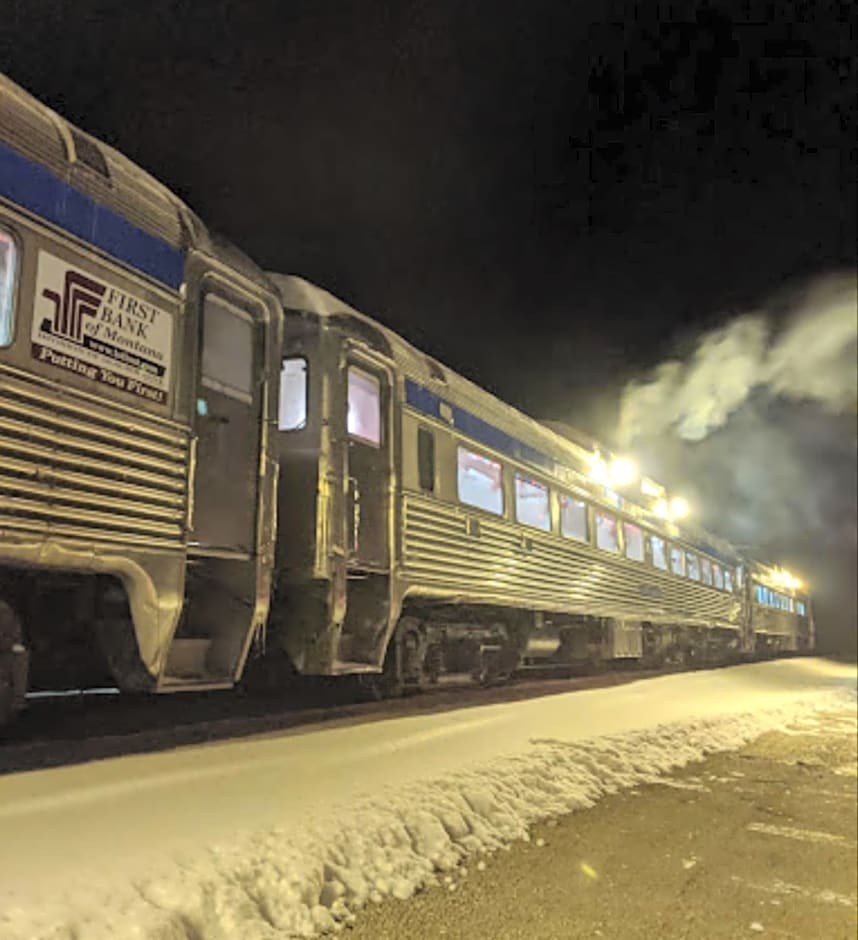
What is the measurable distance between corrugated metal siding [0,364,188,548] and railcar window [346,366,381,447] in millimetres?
2065

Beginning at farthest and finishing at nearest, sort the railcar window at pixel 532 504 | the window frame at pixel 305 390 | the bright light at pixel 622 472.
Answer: the bright light at pixel 622 472, the railcar window at pixel 532 504, the window frame at pixel 305 390

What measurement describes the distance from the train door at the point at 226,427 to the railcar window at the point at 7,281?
1.39m

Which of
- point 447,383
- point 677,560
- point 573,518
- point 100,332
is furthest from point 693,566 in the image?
point 100,332

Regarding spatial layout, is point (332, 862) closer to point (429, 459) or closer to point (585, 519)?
A: point (429, 459)

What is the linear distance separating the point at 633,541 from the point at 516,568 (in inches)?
217

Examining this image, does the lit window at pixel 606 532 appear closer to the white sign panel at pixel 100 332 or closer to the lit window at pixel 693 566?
the lit window at pixel 693 566

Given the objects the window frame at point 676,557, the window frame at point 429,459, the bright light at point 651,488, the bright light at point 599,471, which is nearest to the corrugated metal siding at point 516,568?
the window frame at point 429,459

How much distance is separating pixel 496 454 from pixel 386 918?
22.3ft

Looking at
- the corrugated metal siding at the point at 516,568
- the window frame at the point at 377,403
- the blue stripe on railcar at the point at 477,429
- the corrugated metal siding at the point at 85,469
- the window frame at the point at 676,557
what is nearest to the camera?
the corrugated metal siding at the point at 85,469

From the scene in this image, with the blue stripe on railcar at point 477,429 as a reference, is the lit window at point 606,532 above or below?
below

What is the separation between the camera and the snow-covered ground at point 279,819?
286cm

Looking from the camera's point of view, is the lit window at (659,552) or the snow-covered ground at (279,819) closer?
the snow-covered ground at (279,819)

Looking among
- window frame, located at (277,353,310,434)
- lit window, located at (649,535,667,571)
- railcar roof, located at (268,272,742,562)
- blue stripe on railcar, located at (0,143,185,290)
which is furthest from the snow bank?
Result: lit window, located at (649,535,667,571)

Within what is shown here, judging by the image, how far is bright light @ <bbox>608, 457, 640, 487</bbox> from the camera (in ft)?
47.4
